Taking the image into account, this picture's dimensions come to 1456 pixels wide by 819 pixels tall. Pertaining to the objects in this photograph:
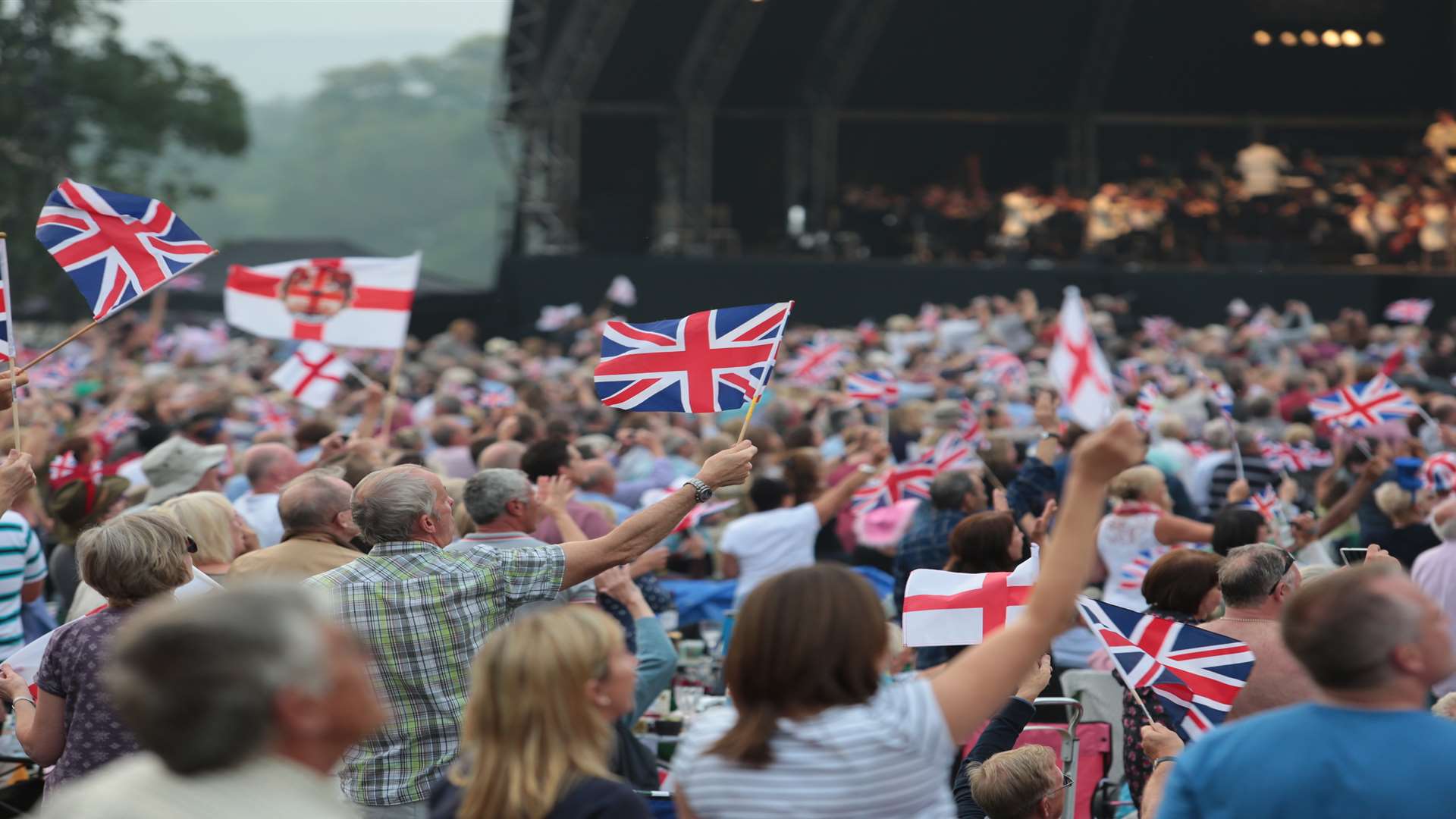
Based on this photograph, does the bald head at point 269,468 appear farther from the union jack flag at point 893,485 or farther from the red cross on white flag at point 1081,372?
the red cross on white flag at point 1081,372

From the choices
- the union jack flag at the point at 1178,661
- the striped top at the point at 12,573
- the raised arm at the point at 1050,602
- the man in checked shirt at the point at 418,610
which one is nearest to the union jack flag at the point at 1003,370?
the striped top at the point at 12,573

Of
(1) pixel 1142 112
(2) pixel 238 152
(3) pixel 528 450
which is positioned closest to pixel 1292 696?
(3) pixel 528 450

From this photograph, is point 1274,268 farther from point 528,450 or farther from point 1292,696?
point 1292,696

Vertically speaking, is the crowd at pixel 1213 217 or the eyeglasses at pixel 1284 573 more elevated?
the crowd at pixel 1213 217

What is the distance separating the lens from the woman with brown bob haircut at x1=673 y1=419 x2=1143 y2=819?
232 cm

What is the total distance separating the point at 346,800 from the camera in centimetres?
356

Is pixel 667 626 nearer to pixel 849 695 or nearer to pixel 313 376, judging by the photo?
pixel 849 695

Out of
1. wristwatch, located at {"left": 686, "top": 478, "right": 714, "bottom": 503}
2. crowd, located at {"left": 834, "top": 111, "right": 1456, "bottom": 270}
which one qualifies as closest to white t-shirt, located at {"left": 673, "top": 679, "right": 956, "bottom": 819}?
wristwatch, located at {"left": 686, "top": 478, "right": 714, "bottom": 503}

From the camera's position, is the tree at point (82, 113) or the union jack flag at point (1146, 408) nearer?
the union jack flag at point (1146, 408)

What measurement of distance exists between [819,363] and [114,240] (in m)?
7.18

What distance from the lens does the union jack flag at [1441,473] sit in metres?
6.62

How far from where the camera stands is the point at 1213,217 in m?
20.6

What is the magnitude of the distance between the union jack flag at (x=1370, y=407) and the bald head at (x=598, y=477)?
3.47 m

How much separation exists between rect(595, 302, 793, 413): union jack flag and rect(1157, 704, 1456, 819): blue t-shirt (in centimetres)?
228
